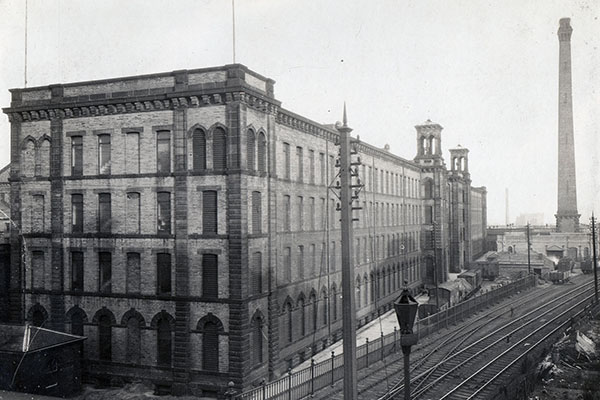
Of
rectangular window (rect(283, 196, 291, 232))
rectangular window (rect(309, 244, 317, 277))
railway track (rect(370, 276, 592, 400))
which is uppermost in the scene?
rectangular window (rect(283, 196, 291, 232))

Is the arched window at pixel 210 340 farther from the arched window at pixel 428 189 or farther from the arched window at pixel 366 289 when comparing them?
the arched window at pixel 428 189

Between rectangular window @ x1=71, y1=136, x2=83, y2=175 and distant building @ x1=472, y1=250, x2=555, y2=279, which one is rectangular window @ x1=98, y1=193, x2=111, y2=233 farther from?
distant building @ x1=472, y1=250, x2=555, y2=279

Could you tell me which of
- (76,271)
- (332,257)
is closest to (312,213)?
(332,257)

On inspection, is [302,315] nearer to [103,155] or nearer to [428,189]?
[103,155]

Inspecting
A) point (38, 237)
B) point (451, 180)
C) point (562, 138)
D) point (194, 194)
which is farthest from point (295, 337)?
point (562, 138)

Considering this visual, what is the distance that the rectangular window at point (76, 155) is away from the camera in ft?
89.7

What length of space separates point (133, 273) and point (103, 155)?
6160 millimetres

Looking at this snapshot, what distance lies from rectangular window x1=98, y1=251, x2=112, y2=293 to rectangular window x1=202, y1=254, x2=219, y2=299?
5.37 metres

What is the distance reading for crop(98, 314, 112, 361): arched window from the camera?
26469 mm

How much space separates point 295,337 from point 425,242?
1378 inches

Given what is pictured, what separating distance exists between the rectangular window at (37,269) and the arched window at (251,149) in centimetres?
1251

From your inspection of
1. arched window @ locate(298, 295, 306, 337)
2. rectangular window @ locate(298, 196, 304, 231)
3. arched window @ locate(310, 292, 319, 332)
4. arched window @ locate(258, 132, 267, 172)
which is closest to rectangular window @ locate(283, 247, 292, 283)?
arched window @ locate(298, 295, 306, 337)

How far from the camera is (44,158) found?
28.1 m

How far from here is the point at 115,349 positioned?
26.2m
